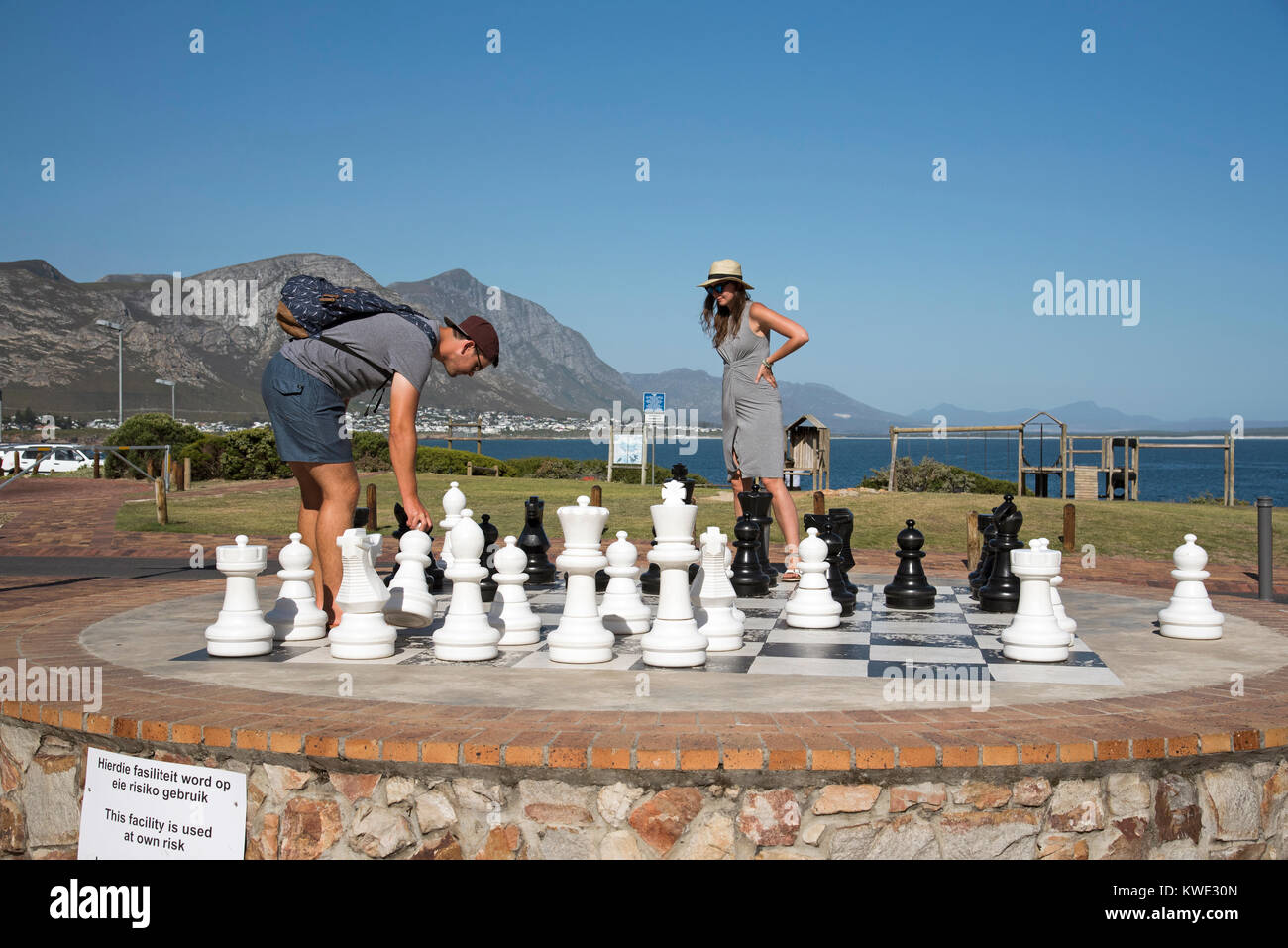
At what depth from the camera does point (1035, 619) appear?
3.83m

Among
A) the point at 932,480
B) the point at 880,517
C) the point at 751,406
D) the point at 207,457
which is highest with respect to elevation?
the point at 751,406

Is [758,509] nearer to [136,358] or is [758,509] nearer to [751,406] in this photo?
[751,406]

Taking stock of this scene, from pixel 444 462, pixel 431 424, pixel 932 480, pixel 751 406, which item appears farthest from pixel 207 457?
pixel 431 424

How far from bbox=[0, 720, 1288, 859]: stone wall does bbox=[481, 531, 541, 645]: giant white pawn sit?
1.39 m

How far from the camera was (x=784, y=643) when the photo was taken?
4223mm

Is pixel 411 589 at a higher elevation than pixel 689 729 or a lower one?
higher

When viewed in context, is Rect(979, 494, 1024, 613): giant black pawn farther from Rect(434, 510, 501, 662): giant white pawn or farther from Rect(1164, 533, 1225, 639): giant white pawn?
Rect(434, 510, 501, 662): giant white pawn

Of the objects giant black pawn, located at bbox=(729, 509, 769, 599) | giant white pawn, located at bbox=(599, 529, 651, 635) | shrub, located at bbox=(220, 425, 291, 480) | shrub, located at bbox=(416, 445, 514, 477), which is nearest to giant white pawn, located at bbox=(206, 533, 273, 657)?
giant white pawn, located at bbox=(599, 529, 651, 635)

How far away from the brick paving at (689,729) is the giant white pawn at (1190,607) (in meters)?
0.82

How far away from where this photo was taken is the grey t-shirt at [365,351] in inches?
164

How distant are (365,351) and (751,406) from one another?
104 inches

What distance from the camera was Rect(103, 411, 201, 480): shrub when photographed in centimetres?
2316

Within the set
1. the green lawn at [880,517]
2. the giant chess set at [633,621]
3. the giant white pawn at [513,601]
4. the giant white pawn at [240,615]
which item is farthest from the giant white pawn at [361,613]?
the green lawn at [880,517]
